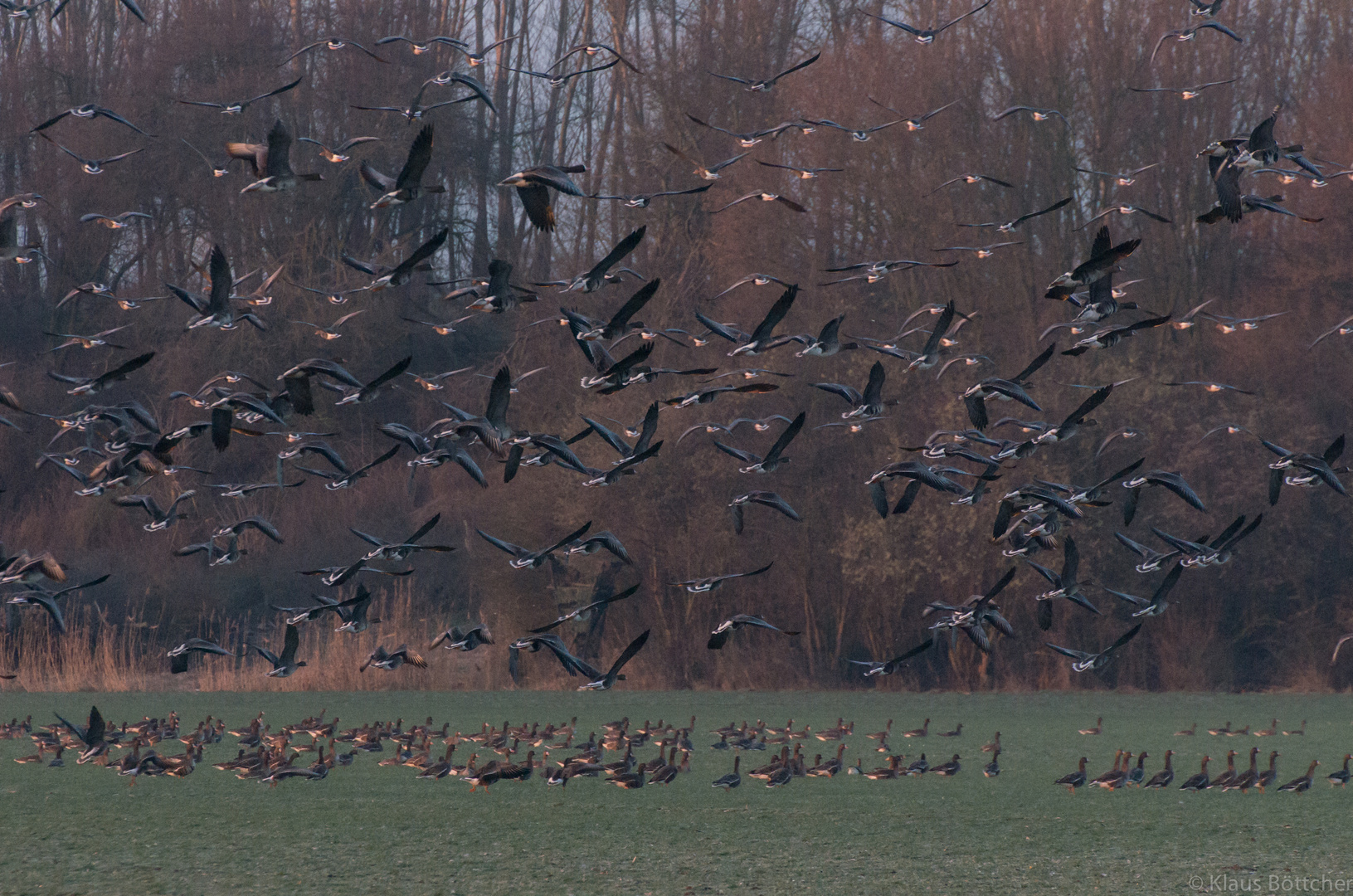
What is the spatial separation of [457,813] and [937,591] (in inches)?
619

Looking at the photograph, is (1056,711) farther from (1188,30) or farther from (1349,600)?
(1188,30)

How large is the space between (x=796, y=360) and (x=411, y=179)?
1999cm

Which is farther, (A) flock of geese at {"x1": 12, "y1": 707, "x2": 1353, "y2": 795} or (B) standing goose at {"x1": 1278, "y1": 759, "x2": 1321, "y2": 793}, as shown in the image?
(A) flock of geese at {"x1": 12, "y1": 707, "x2": 1353, "y2": 795}

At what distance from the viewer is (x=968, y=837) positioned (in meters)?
14.0

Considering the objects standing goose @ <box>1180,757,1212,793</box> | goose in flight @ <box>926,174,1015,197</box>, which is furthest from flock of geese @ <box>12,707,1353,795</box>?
goose in flight @ <box>926,174,1015,197</box>

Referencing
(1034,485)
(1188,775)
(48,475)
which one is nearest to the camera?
(1034,485)

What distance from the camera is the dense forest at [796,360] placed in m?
29.5

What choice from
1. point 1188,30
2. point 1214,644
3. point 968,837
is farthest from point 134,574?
point 1188,30

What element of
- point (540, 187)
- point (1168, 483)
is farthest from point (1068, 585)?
point (540, 187)

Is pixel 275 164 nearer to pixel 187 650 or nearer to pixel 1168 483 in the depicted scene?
pixel 187 650

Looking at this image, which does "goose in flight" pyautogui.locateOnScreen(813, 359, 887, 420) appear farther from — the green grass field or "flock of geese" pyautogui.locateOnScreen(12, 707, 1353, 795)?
"flock of geese" pyautogui.locateOnScreen(12, 707, 1353, 795)

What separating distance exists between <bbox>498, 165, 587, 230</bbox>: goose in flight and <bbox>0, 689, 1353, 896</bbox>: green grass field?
16.6 feet

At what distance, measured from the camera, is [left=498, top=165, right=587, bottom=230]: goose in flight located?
31.1 feet

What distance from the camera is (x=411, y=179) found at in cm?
1070
